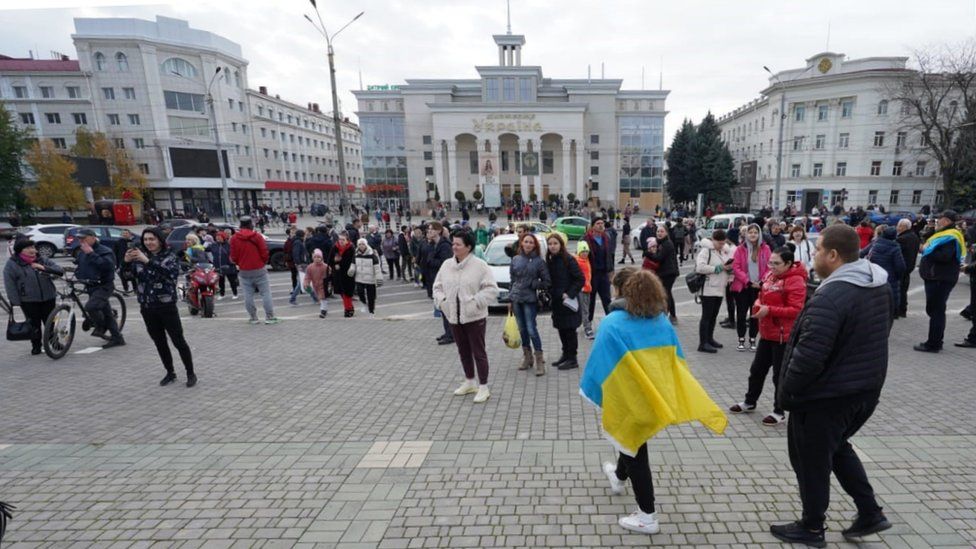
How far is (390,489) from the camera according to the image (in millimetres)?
3461

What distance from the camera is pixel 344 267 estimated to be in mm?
9414

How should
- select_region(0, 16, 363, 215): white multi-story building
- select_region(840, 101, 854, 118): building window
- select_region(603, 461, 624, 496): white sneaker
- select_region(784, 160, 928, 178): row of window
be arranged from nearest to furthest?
select_region(603, 461, 624, 496): white sneaker
select_region(784, 160, 928, 178): row of window
select_region(840, 101, 854, 118): building window
select_region(0, 16, 363, 215): white multi-story building

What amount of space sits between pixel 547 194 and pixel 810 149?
29.6 metres

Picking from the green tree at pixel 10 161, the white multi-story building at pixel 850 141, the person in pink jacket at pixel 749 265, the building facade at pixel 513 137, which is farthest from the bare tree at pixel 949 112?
the green tree at pixel 10 161

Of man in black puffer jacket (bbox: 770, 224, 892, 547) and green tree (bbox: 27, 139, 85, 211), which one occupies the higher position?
green tree (bbox: 27, 139, 85, 211)

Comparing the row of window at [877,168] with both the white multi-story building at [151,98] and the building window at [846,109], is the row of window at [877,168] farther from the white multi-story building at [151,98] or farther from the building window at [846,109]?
the white multi-story building at [151,98]

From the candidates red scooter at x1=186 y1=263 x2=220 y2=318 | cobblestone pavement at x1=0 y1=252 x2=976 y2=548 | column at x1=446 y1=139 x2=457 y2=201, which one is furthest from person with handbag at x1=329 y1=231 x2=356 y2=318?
column at x1=446 y1=139 x2=457 y2=201

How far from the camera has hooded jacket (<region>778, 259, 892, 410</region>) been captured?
2404 mm

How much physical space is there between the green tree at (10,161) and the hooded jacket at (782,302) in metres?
49.8

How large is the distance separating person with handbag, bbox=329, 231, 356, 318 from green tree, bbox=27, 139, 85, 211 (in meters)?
43.8

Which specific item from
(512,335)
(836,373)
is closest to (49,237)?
(512,335)

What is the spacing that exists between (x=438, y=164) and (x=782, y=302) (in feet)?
183

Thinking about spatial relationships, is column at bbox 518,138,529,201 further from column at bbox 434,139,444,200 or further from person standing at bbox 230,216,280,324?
person standing at bbox 230,216,280,324

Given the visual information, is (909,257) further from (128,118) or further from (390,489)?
(128,118)
